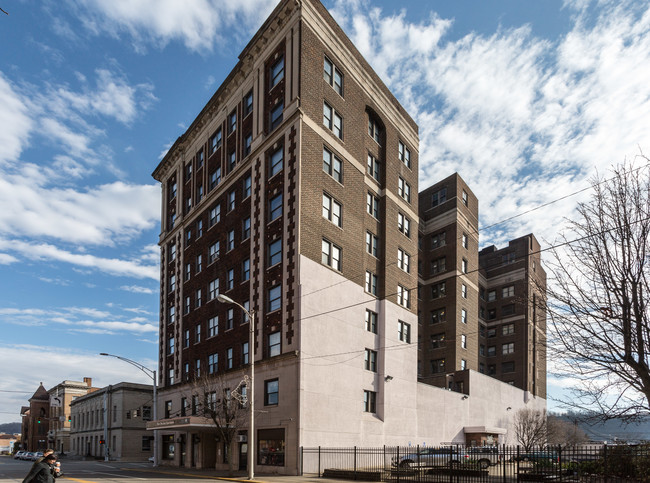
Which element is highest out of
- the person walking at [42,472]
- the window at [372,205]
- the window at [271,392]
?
the window at [372,205]

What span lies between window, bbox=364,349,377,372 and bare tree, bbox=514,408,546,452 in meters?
22.7

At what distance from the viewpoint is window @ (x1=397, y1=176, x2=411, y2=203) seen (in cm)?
4610

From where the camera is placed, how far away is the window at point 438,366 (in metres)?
61.4

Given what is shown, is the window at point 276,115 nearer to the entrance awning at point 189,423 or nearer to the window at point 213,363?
the window at point 213,363

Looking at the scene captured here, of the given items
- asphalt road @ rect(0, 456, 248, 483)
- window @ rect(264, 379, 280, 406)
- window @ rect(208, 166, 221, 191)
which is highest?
window @ rect(208, 166, 221, 191)

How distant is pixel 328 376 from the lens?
3341cm

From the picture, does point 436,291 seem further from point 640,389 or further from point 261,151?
point 640,389

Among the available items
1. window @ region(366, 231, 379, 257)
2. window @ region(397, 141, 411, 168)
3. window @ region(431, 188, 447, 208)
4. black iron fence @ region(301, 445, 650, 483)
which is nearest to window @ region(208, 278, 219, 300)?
window @ region(366, 231, 379, 257)

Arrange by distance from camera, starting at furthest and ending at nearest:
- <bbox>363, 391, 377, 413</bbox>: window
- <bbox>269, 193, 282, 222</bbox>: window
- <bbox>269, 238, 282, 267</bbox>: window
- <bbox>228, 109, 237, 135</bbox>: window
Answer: <bbox>228, 109, 237, 135</bbox>: window, <bbox>363, 391, 377, 413</bbox>: window, <bbox>269, 193, 282, 222</bbox>: window, <bbox>269, 238, 282, 267</bbox>: window

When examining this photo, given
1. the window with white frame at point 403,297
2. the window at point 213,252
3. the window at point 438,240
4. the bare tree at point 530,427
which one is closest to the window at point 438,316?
the window at point 438,240

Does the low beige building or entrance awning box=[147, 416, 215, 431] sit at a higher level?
entrance awning box=[147, 416, 215, 431]

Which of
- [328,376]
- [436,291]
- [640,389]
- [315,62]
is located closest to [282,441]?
[328,376]

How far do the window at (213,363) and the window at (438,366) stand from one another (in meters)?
29.7

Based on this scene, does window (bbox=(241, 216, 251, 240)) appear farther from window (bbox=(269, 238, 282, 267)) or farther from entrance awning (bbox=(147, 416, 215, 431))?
entrance awning (bbox=(147, 416, 215, 431))
